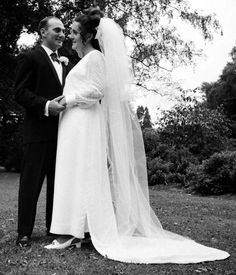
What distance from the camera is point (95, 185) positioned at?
4.54 m

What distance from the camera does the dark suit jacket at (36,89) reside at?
15.7 ft

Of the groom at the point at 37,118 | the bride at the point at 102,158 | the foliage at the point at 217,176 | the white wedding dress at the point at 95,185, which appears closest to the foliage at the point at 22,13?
the foliage at the point at 217,176

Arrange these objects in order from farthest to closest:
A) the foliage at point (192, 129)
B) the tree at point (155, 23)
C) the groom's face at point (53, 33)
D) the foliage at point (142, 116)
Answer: the foliage at point (192, 129)
the tree at point (155, 23)
the foliage at point (142, 116)
the groom's face at point (53, 33)

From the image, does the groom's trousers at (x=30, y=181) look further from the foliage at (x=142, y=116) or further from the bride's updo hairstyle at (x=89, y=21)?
the foliage at (x=142, y=116)

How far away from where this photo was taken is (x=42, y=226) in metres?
6.26

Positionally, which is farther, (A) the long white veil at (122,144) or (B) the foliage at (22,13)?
(B) the foliage at (22,13)

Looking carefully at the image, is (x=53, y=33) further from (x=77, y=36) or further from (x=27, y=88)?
(x=27, y=88)

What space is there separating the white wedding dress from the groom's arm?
300mm

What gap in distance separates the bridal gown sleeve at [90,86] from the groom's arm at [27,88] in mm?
330

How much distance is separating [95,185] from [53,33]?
→ 187cm

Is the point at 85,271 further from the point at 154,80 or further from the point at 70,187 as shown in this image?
the point at 154,80

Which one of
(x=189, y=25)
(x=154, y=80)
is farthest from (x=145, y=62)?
(x=189, y=25)

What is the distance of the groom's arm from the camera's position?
4680 millimetres

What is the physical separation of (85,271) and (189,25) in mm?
14157
